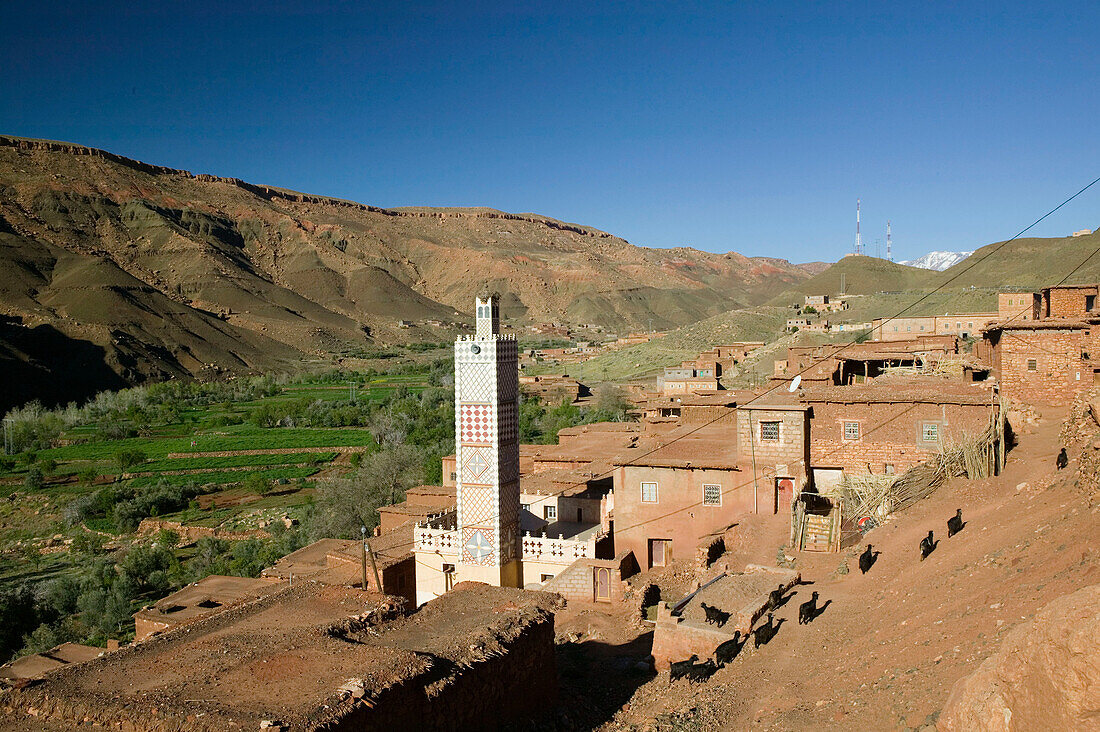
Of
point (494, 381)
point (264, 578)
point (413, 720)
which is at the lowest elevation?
point (264, 578)

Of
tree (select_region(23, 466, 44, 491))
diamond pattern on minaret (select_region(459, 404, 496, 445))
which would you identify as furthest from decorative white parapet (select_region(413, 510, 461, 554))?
tree (select_region(23, 466, 44, 491))

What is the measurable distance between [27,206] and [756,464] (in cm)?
10793

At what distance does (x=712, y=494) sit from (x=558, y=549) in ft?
10.0

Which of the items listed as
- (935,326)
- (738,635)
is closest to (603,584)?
(738,635)

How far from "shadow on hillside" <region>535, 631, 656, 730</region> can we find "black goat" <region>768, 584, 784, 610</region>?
1791mm

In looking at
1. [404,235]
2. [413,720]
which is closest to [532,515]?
[413,720]

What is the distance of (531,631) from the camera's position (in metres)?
8.94

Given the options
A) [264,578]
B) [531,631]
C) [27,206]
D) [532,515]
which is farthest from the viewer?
[27,206]

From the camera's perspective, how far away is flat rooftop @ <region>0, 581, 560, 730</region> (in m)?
6.24

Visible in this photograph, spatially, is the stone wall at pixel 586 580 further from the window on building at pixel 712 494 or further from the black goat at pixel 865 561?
the black goat at pixel 865 561

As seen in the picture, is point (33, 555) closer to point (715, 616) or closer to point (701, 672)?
point (715, 616)

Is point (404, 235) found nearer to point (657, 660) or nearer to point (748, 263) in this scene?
point (748, 263)

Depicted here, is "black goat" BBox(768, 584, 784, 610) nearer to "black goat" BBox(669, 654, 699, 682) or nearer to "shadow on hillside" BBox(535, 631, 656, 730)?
"black goat" BBox(669, 654, 699, 682)

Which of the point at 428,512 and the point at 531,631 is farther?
the point at 428,512
